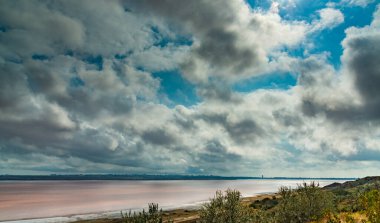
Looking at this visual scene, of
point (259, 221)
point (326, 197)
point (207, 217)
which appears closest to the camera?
point (207, 217)

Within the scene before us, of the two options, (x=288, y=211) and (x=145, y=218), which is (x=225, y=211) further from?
(x=288, y=211)

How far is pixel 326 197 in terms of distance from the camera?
177 feet

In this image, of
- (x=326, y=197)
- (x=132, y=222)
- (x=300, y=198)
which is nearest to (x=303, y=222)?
(x=300, y=198)

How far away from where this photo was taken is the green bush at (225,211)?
122 feet

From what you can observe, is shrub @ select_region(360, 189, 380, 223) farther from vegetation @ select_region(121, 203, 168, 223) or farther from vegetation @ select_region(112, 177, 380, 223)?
vegetation @ select_region(121, 203, 168, 223)

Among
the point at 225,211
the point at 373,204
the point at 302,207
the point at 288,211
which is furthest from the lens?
the point at 302,207

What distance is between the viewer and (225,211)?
38.4 m

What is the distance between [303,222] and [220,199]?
18.7m

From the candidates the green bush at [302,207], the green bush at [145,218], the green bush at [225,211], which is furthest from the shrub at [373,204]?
the green bush at [302,207]

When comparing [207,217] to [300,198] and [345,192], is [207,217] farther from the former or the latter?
[345,192]

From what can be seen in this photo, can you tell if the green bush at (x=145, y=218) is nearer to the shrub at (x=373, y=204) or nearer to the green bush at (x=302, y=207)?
the shrub at (x=373, y=204)

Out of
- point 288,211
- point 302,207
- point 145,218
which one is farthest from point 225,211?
point 302,207

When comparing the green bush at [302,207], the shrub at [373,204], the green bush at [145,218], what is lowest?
the green bush at [302,207]

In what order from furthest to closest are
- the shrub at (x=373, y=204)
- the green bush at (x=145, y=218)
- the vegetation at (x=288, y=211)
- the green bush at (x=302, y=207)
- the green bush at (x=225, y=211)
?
1. the green bush at (x=302, y=207)
2. the green bush at (x=225, y=211)
3. the green bush at (x=145, y=218)
4. the vegetation at (x=288, y=211)
5. the shrub at (x=373, y=204)
